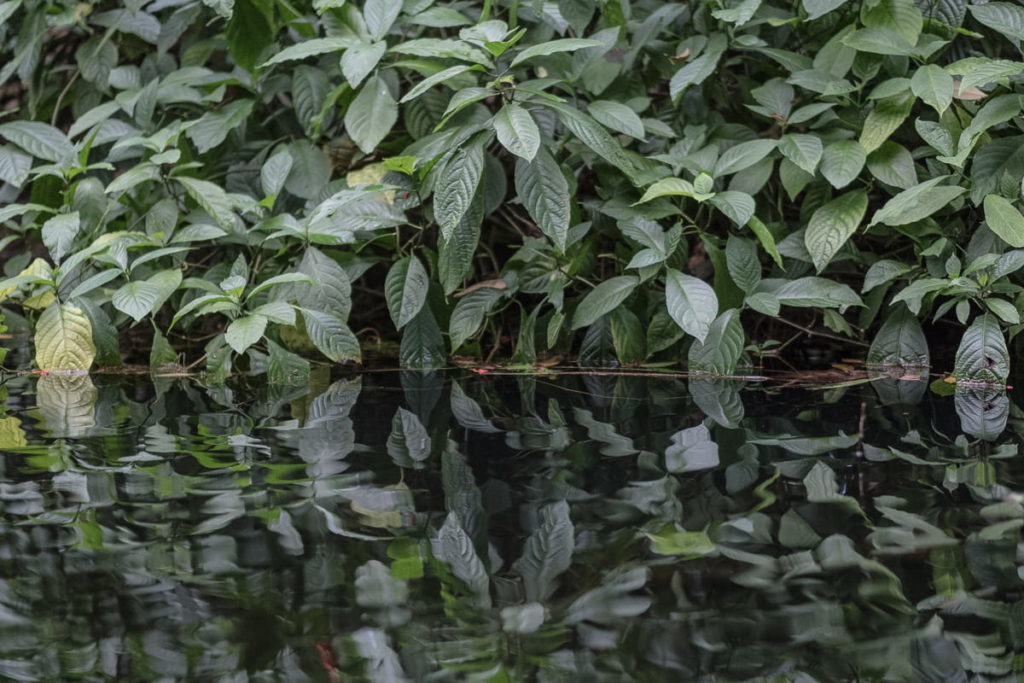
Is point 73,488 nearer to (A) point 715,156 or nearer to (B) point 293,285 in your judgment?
(B) point 293,285

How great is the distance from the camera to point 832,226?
1.86 meters

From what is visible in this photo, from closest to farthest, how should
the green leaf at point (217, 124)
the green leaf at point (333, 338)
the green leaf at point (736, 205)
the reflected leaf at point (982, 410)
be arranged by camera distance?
the reflected leaf at point (982, 410)
the green leaf at point (736, 205)
the green leaf at point (333, 338)
the green leaf at point (217, 124)

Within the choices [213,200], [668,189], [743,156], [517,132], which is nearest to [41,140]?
[213,200]

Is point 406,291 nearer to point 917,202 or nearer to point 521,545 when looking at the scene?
point 917,202

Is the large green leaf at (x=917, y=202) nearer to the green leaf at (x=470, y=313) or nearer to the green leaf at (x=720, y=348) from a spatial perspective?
the green leaf at (x=720, y=348)

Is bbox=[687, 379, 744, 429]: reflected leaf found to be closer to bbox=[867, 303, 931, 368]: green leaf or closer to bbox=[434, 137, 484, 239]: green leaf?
bbox=[867, 303, 931, 368]: green leaf

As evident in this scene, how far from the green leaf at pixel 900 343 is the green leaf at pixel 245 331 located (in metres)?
1.15

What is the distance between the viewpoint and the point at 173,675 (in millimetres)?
673

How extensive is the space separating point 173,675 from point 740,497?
23.6 inches

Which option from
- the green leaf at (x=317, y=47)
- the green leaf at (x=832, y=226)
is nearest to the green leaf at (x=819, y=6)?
the green leaf at (x=832, y=226)

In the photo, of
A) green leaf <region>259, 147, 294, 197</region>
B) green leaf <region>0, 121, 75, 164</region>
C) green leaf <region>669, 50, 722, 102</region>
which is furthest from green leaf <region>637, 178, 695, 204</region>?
green leaf <region>0, 121, 75, 164</region>

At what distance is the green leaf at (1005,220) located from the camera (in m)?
1.66

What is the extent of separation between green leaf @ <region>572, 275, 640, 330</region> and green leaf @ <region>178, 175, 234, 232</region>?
2.45 ft

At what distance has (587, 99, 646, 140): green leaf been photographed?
189cm
